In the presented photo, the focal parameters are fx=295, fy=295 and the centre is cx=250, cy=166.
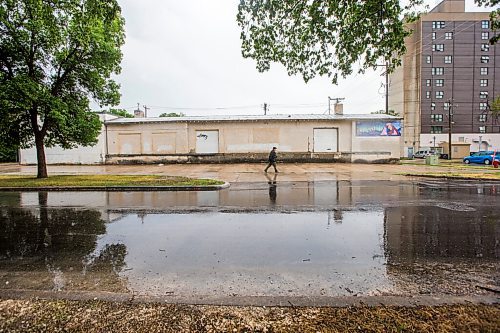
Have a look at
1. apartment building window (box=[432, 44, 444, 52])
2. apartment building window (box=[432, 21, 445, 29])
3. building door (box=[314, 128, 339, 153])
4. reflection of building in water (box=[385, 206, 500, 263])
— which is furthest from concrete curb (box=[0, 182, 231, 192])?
apartment building window (box=[432, 21, 445, 29])

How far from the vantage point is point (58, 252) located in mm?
5039

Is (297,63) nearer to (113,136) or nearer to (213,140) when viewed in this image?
(213,140)

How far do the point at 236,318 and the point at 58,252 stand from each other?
387cm

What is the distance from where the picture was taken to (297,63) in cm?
636

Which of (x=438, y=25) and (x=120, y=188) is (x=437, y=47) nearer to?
(x=438, y=25)

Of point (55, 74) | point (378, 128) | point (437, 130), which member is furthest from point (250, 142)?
point (437, 130)

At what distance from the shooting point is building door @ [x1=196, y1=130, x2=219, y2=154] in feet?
95.9

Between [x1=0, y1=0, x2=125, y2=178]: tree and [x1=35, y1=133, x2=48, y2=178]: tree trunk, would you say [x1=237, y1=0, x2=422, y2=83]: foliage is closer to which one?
[x1=0, y1=0, x2=125, y2=178]: tree

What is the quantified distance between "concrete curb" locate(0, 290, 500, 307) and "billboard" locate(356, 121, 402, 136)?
1070 inches

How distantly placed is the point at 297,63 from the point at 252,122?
2267 cm

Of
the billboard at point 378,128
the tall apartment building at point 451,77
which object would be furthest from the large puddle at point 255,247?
the tall apartment building at point 451,77

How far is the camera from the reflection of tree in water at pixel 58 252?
3938 millimetres

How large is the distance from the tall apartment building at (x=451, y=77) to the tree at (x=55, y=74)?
66415mm

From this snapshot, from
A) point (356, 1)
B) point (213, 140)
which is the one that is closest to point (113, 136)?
point (213, 140)
